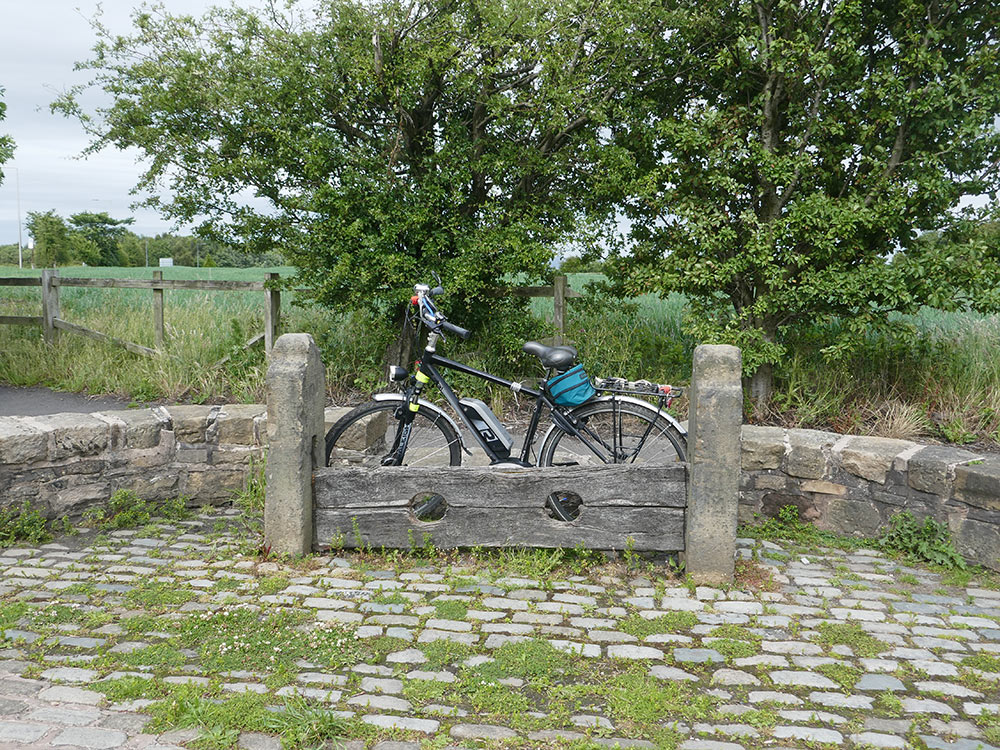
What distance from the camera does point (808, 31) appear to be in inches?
254

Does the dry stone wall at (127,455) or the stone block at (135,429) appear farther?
the stone block at (135,429)

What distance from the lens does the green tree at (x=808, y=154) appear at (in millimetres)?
6168

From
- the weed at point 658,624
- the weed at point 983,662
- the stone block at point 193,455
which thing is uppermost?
the stone block at point 193,455

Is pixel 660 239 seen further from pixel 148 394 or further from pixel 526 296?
pixel 148 394

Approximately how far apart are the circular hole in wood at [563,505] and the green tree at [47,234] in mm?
42389

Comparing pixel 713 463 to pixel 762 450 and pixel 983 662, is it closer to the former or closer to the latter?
pixel 762 450

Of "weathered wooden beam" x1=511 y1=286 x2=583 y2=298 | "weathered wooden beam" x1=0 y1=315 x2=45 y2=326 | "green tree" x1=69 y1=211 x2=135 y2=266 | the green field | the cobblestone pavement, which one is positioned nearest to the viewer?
the cobblestone pavement

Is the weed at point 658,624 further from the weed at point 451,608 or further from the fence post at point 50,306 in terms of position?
the fence post at point 50,306

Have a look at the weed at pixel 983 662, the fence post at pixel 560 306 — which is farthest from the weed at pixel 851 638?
the fence post at pixel 560 306

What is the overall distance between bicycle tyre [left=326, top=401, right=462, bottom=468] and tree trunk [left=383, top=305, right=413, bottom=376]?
261 centimetres

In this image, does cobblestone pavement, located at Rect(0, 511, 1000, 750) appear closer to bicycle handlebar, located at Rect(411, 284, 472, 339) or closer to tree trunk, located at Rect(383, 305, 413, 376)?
bicycle handlebar, located at Rect(411, 284, 472, 339)

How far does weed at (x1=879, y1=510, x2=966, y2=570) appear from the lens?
14.9 feet

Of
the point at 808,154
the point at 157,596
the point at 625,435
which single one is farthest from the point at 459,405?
the point at 808,154

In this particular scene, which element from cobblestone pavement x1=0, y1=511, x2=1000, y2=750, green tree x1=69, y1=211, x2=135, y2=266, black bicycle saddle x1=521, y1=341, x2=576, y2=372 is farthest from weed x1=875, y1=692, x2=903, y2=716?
green tree x1=69, y1=211, x2=135, y2=266
